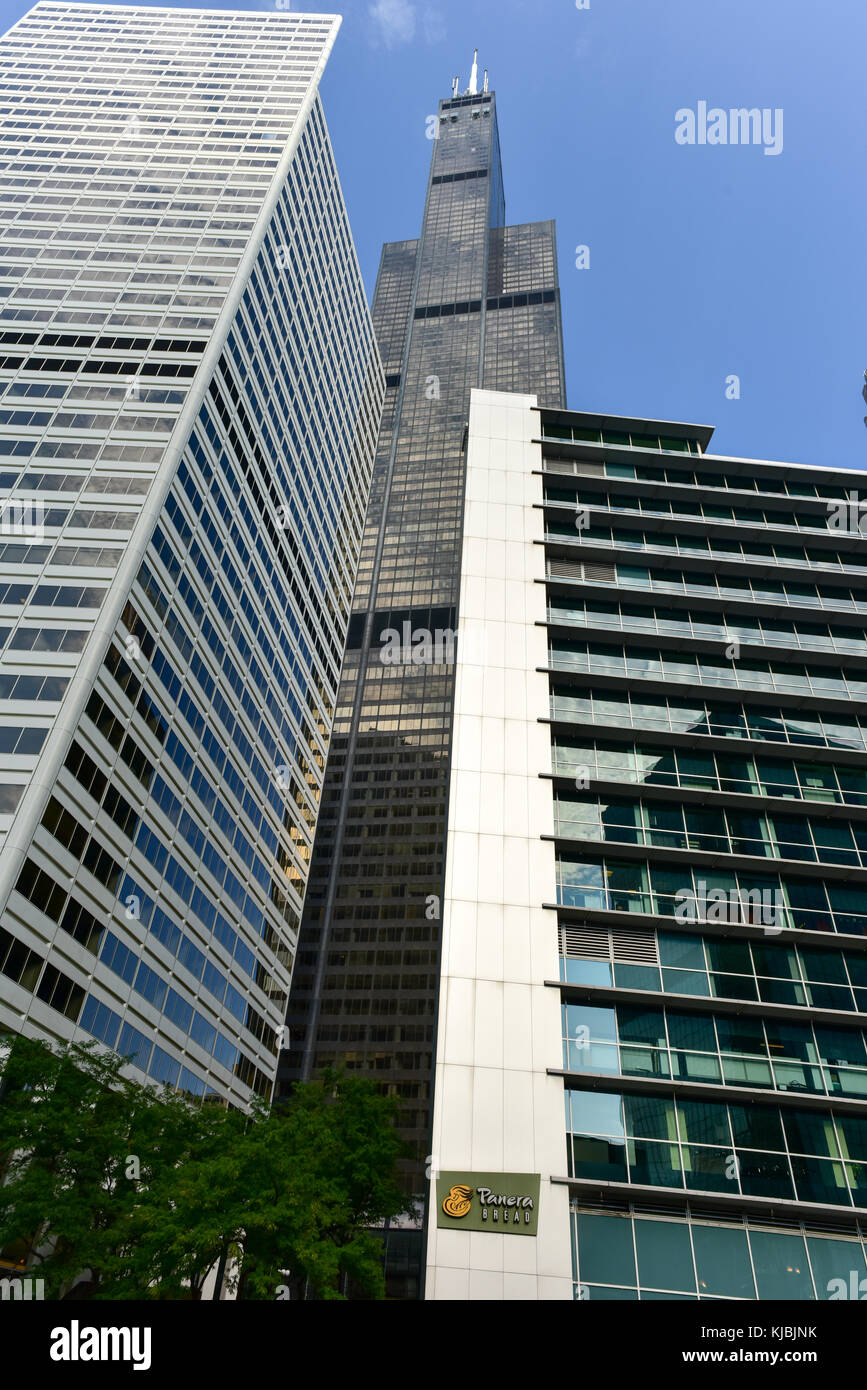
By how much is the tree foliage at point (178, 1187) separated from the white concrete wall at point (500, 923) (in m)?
4.18

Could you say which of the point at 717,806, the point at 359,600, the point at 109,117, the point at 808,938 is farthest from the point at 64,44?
the point at 808,938

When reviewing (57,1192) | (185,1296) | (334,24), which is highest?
(334,24)

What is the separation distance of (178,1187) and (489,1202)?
8.90m

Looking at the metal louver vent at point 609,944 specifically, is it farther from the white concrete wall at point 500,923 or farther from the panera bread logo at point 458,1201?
the panera bread logo at point 458,1201

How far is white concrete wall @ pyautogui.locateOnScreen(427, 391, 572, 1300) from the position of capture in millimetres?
26547

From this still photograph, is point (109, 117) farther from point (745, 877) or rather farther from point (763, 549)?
point (745, 877)

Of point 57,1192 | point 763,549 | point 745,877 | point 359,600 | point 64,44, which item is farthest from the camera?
point 359,600

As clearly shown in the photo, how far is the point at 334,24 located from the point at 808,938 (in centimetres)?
12589

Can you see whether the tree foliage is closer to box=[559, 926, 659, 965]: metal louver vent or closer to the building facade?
the building facade

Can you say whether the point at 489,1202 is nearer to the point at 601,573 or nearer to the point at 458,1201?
the point at 458,1201

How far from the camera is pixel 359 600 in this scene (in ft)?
565

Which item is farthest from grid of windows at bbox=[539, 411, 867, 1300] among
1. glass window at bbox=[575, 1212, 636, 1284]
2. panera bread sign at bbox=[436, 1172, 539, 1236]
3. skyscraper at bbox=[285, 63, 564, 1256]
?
skyscraper at bbox=[285, 63, 564, 1256]
